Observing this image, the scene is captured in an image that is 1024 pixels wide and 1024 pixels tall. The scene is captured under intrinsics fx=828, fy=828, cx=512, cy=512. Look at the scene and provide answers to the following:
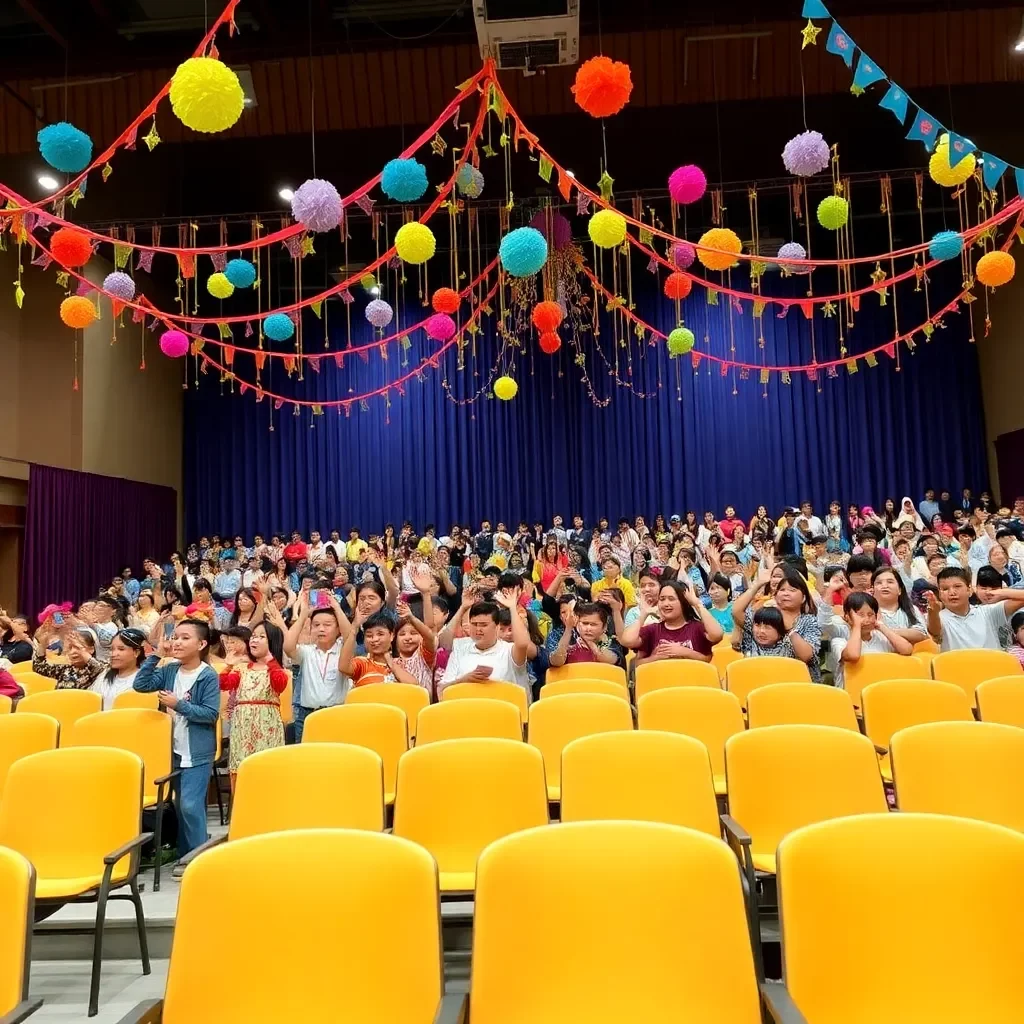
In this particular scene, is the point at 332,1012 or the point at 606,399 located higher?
the point at 606,399

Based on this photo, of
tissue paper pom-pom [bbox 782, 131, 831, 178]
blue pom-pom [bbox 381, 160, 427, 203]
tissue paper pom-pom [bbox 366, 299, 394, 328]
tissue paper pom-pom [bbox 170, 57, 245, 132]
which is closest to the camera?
tissue paper pom-pom [bbox 170, 57, 245, 132]

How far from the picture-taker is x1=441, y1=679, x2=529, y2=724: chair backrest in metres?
4.36

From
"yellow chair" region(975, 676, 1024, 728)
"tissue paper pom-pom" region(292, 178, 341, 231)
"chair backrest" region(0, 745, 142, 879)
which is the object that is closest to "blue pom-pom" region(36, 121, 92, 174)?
"tissue paper pom-pom" region(292, 178, 341, 231)

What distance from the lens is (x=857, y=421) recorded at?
16297mm

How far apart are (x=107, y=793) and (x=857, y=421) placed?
52.1 ft

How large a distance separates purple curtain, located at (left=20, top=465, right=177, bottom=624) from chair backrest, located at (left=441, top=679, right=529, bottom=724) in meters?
10.2

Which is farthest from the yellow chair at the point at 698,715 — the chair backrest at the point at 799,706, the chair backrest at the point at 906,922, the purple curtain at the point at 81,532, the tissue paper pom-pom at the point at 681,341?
the purple curtain at the point at 81,532

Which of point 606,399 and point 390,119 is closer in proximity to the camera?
point 390,119

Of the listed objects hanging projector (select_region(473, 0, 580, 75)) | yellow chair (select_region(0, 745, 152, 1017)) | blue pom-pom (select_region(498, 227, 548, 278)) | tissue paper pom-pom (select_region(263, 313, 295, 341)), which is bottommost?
yellow chair (select_region(0, 745, 152, 1017))

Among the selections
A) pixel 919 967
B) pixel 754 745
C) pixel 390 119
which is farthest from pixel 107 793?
pixel 390 119

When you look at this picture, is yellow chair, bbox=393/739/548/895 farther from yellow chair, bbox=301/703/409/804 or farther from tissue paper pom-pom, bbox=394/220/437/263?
tissue paper pom-pom, bbox=394/220/437/263

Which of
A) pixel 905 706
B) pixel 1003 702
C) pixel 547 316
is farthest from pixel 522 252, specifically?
pixel 1003 702

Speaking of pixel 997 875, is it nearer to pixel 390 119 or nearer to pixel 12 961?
pixel 12 961

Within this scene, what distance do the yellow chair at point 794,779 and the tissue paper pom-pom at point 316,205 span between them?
4004mm
